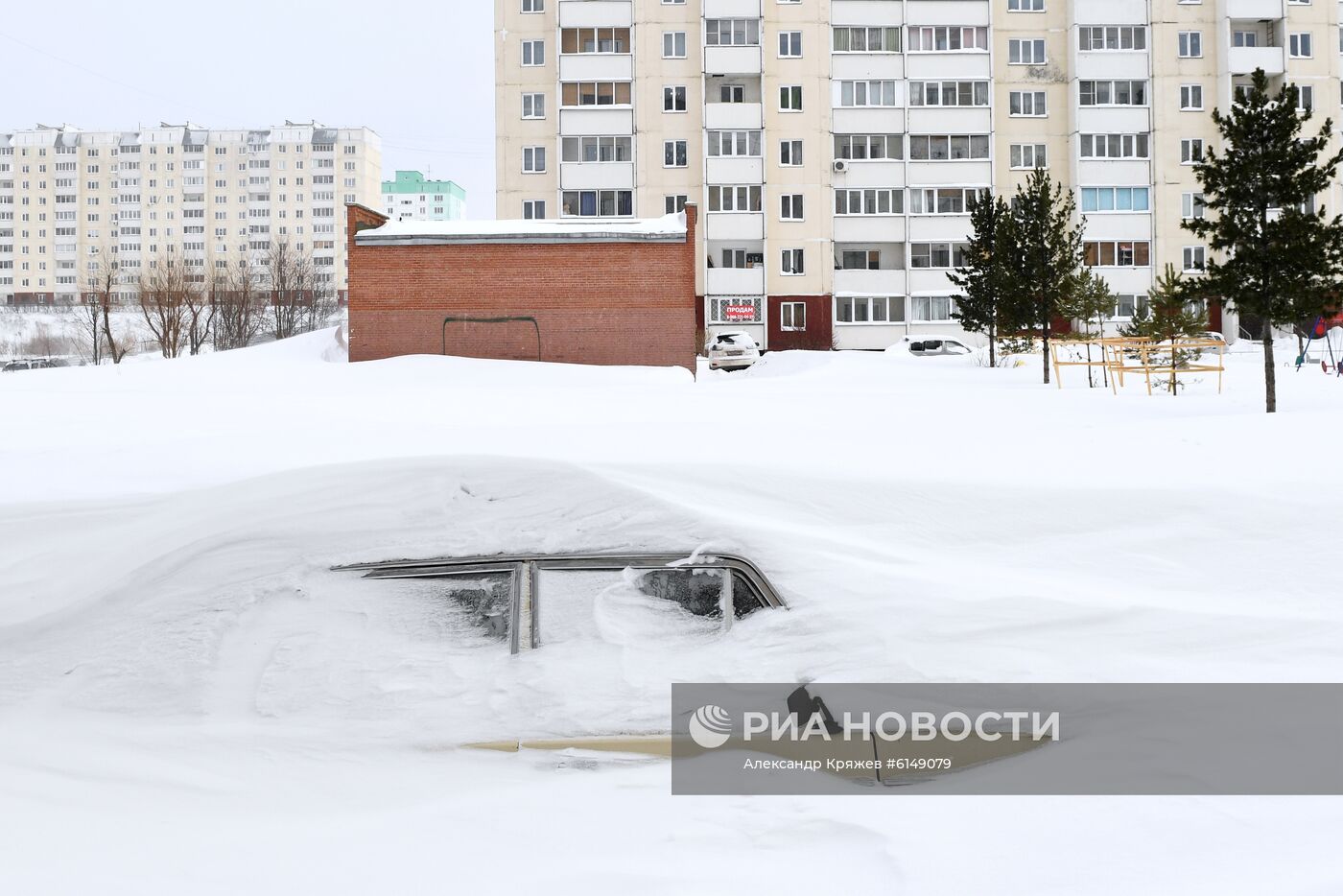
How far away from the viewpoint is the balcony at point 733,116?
51375 millimetres

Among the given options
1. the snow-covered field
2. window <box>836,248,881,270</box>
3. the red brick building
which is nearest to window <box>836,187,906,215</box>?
window <box>836,248,881,270</box>

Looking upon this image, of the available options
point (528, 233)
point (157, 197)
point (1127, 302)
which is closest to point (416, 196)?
point (157, 197)

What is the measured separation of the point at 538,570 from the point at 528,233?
1130 inches

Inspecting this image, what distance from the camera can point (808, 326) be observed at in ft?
171

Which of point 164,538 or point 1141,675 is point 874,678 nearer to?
point 1141,675

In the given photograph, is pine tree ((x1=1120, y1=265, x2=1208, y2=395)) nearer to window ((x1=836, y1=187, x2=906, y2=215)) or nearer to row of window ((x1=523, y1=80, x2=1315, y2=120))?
window ((x1=836, y1=187, x2=906, y2=215))

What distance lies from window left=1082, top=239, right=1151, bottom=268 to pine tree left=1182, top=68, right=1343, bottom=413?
125 ft

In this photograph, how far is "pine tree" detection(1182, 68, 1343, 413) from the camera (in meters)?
16.0

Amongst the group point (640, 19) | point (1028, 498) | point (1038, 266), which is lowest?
point (1028, 498)

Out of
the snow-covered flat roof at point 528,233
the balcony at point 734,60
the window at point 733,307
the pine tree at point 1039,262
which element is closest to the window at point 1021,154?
the balcony at point 734,60

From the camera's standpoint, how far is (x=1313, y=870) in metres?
3.09

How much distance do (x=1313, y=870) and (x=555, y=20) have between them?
55.5 m

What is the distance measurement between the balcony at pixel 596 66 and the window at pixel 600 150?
9.72ft

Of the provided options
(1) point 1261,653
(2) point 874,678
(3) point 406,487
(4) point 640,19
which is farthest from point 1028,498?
(4) point 640,19
